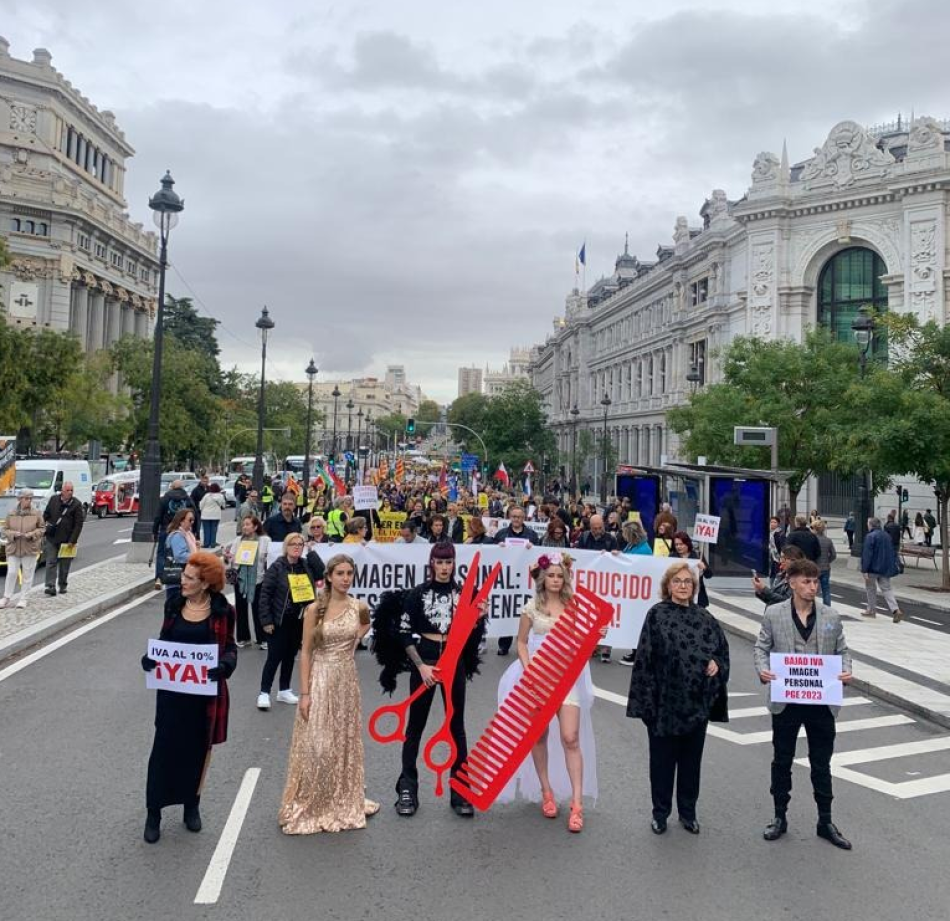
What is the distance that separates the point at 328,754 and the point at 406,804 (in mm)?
754

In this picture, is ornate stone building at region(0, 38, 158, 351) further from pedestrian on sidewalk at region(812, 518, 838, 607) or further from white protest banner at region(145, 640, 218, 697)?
white protest banner at region(145, 640, 218, 697)

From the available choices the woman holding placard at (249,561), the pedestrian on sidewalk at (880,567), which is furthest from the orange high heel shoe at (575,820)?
the pedestrian on sidewalk at (880,567)

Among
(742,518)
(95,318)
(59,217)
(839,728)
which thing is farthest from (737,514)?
(95,318)

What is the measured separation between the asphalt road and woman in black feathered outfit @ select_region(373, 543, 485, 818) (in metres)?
Answer: 0.30

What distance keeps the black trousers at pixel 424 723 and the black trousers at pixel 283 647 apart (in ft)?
9.10

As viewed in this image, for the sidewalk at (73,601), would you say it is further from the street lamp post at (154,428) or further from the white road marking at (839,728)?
the white road marking at (839,728)

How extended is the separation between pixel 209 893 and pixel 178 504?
10.5 meters

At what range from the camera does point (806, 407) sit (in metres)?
32.6

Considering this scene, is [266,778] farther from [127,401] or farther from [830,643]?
[127,401]

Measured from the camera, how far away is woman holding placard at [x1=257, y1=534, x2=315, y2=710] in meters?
8.54

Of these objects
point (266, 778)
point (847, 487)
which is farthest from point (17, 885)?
point (847, 487)

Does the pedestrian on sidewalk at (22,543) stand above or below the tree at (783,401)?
below

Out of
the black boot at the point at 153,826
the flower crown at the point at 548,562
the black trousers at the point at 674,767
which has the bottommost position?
the black boot at the point at 153,826

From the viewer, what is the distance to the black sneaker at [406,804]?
6.07 metres
